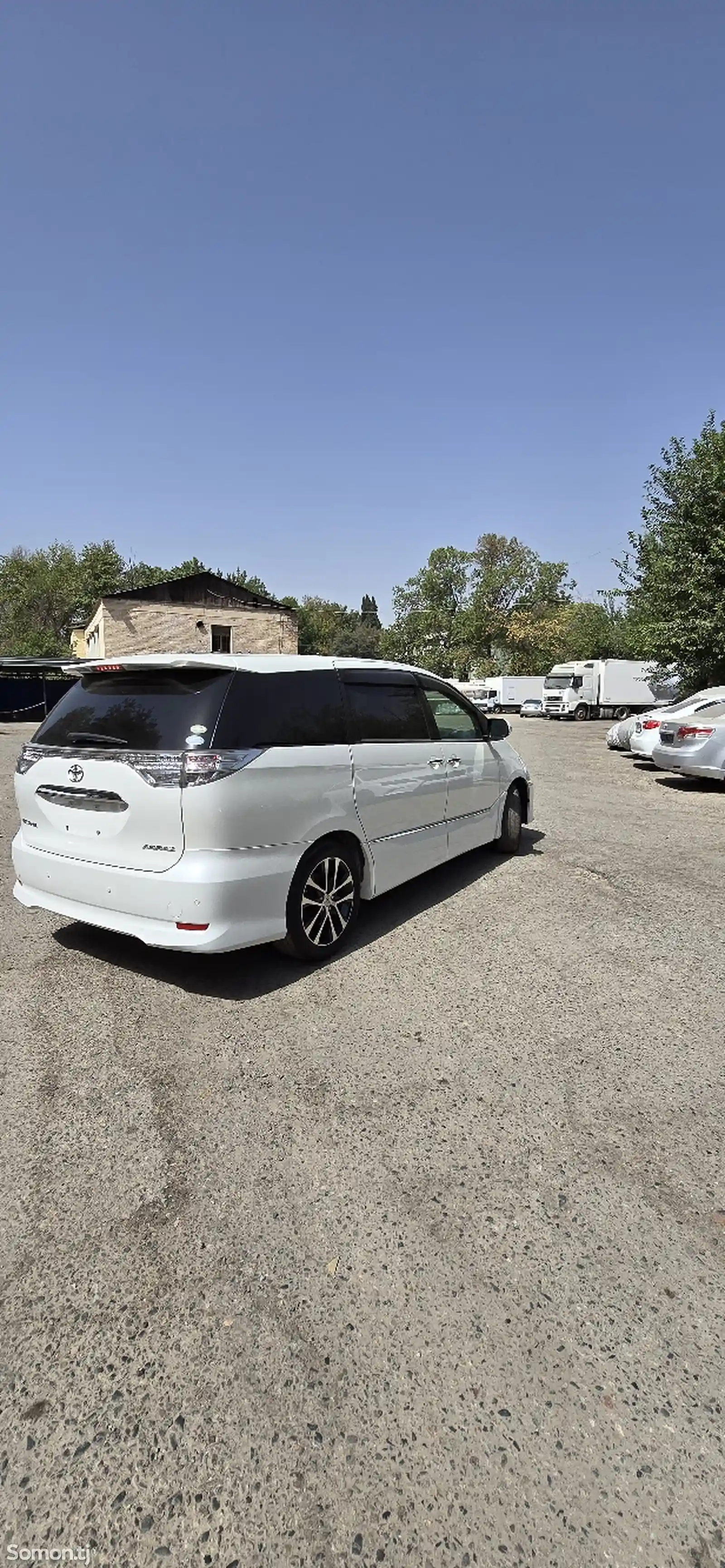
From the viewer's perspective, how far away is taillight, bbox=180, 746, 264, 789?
3.22 metres

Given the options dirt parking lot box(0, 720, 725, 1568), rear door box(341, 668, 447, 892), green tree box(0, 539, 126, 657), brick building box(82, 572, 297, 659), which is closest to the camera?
dirt parking lot box(0, 720, 725, 1568)

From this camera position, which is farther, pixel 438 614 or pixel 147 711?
pixel 438 614

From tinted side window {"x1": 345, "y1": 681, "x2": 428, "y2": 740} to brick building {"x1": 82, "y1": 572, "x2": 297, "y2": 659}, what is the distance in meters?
→ 31.8

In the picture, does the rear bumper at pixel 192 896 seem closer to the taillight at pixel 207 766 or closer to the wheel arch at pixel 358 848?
the wheel arch at pixel 358 848

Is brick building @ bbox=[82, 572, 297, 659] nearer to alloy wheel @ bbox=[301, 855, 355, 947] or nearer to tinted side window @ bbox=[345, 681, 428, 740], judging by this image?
tinted side window @ bbox=[345, 681, 428, 740]

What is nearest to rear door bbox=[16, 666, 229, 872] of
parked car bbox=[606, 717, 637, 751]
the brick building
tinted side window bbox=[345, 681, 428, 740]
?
tinted side window bbox=[345, 681, 428, 740]

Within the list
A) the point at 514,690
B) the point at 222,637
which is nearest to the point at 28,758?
the point at 222,637

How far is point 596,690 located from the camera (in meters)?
39.6

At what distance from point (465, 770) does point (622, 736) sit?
1511 centimetres

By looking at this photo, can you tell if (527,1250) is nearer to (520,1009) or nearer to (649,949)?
(520,1009)

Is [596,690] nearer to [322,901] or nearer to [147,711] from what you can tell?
[322,901]

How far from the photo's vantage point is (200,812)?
10.5ft

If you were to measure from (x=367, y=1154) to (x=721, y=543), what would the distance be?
61.3 feet

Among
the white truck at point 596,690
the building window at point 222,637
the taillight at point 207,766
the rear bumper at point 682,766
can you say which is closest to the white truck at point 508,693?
the white truck at point 596,690
